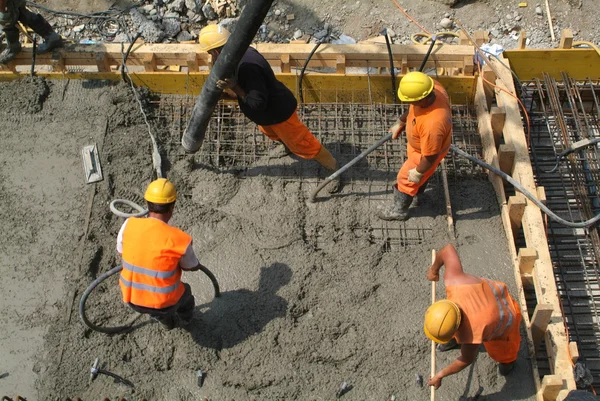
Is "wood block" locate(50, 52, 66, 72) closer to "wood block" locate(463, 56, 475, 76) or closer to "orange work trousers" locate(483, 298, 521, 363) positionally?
"wood block" locate(463, 56, 475, 76)

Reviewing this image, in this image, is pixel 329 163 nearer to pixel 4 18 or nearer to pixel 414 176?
pixel 414 176

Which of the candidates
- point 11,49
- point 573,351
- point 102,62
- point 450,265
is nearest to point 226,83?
point 102,62

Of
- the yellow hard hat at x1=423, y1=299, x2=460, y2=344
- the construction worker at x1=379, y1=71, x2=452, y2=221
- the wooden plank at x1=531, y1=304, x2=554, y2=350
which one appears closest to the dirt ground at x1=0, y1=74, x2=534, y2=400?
the wooden plank at x1=531, y1=304, x2=554, y2=350

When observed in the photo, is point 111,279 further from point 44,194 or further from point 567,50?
point 567,50

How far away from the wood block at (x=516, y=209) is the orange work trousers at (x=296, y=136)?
1.90m

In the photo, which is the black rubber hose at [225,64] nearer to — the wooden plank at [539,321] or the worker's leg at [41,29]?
the worker's leg at [41,29]

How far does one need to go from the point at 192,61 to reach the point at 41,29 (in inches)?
67.4

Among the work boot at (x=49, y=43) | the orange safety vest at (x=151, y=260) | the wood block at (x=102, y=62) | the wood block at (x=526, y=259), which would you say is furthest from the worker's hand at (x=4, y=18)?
the wood block at (x=526, y=259)

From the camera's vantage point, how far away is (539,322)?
17.5 feet

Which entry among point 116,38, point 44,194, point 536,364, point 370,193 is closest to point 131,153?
point 44,194

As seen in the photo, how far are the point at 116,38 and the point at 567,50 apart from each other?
630cm

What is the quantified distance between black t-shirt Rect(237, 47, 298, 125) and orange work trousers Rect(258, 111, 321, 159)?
4.2 inches

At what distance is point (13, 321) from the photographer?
5.93m

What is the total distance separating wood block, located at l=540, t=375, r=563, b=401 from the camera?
5.02 meters
